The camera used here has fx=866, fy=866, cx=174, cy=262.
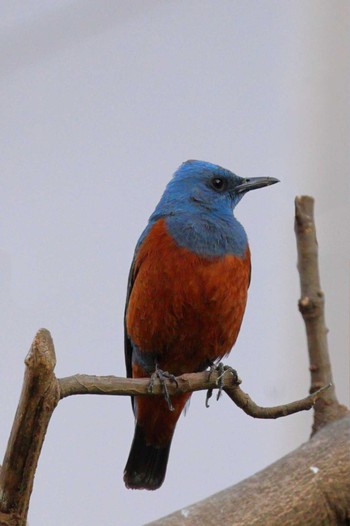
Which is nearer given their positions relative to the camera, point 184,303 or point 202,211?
point 184,303

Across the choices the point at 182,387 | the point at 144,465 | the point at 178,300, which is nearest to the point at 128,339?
the point at 178,300

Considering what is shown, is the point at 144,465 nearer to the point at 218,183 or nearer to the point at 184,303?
the point at 184,303

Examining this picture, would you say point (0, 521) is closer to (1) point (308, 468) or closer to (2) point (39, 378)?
(2) point (39, 378)

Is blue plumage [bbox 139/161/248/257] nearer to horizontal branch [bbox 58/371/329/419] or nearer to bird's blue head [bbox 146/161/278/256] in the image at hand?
bird's blue head [bbox 146/161/278/256]

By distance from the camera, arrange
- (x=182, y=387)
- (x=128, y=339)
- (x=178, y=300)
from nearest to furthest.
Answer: (x=182, y=387) → (x=178, y=300) → (x=128, y=339)

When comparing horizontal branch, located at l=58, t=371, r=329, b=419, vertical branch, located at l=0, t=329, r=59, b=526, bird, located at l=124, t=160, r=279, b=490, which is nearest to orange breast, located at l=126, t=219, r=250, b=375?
bird, located at l=124, t=160, r=279, b=490

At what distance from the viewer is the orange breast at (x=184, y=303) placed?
339 cm

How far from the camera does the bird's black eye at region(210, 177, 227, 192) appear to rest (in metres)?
3.92

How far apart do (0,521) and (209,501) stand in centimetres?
80

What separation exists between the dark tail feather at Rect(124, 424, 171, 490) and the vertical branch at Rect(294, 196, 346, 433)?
795 millimetres

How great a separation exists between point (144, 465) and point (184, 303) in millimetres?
873

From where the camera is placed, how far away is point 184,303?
133 inches

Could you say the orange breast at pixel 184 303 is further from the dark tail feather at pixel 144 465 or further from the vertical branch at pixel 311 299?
the dark tail feather at pixel 144 465

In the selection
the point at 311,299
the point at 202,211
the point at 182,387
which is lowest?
the point at 182,387
